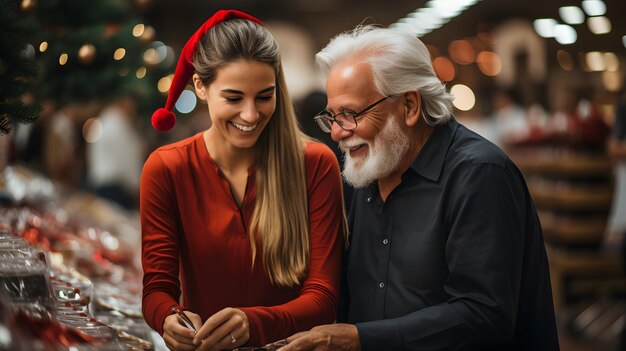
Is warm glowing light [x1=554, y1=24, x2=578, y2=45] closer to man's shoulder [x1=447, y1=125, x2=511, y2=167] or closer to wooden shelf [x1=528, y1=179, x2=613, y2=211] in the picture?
wooden shelf [x1=528, y1=179, x2=613, y2=211]

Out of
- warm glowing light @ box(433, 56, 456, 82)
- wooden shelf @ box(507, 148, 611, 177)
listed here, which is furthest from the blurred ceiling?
wooden shelf @ box(507, 148, 611, 177)

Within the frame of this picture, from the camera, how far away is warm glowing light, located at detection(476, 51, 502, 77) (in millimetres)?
21094

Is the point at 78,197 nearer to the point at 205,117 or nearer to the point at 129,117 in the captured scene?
the point at 129,117

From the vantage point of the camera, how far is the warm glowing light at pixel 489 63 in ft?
69.2

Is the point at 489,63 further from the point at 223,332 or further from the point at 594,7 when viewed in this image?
the point at 223,332

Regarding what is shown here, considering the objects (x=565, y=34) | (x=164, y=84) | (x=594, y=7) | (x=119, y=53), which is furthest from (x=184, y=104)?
(x=119, y=53)

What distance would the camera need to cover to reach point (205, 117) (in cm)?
1552

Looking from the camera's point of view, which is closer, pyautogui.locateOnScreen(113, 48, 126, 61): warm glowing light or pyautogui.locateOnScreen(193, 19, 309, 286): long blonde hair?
pyautogui.locateOnScreen(193, 19, 309, 286): long blonde hair

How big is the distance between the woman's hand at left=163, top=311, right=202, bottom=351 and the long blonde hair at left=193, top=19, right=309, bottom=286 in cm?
27

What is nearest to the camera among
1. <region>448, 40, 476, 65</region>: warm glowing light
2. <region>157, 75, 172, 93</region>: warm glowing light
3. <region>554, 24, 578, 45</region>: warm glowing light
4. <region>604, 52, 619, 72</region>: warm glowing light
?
<region>157, 75, 172, 93</region>: warm glowing light

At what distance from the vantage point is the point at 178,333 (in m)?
2.12

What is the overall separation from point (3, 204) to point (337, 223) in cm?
217

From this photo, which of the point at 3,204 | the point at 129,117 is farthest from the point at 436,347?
the point at 129,117

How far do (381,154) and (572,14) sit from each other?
588 centimetres
